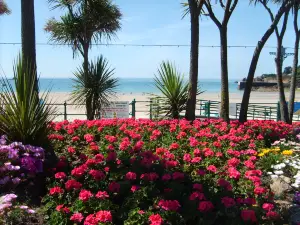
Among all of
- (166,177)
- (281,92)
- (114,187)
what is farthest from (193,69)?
(114,187)

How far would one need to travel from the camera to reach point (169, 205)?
3578mm

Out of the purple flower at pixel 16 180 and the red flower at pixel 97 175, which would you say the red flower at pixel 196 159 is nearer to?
the red flower at pixel 97 175

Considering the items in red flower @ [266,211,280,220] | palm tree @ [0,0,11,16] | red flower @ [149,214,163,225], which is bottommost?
red flower @ [266,211,280,220]

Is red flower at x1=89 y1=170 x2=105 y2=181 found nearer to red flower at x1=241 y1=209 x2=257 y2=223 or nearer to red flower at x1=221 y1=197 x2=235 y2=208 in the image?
red flower at x1=221 y1=197 x2=235 y2=208

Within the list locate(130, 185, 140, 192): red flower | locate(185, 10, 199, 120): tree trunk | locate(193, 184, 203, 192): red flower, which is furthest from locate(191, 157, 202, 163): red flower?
locate(185, 10, 199, 120): tree trunk

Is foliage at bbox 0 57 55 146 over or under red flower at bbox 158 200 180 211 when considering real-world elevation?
over

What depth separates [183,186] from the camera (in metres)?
4.14

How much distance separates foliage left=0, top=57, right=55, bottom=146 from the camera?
15.6 feet

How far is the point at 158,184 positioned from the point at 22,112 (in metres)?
1.81

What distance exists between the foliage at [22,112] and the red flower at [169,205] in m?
1.96

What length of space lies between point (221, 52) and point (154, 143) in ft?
12.3

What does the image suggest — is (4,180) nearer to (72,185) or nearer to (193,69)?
(72,185)

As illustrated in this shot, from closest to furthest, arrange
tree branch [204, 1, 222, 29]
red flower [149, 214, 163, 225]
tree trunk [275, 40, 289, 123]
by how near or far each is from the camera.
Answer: red flower [149, 214, 163, 225], tree branch [204, 1, 222, 29], tree trunk [275, 40, 289, 123]

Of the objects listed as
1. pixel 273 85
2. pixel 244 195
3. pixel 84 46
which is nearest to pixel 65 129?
pixel 244 195
